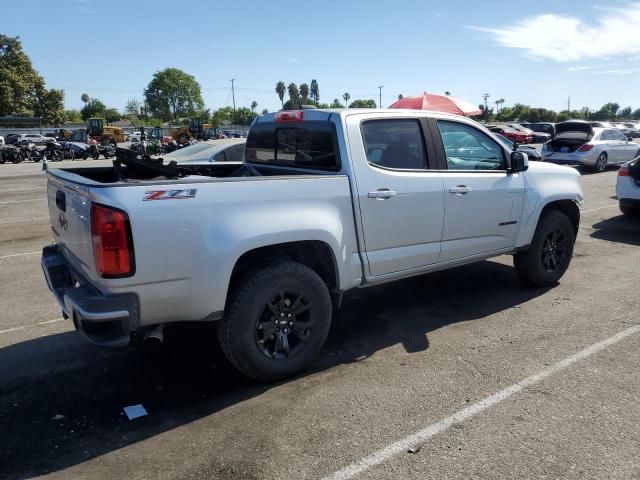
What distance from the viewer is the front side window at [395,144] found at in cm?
417

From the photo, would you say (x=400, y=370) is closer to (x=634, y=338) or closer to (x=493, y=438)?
(x=493, y=438)

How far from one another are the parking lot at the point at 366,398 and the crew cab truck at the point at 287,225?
0.48 metres

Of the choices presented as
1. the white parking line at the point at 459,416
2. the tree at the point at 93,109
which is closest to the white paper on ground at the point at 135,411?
the white parking line at the point at 459,416

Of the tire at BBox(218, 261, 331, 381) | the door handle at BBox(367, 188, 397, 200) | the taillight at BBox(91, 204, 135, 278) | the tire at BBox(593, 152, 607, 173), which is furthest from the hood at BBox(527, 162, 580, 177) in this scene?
the tire at BBox(593, 152, 607, 173)

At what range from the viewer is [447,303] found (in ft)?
17.5

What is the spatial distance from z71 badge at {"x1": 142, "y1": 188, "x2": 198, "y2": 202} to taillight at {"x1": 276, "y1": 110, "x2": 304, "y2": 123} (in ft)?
5.32

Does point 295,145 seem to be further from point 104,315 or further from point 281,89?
point 281,89

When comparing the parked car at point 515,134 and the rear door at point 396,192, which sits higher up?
the parked car at point 515,134

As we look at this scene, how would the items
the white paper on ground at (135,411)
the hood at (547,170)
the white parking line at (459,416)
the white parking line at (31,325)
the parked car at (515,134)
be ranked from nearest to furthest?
the white parking line at (459,416), the white paper on ground at (135,411), the white parking line at (31,325), the hood at (547,170), the parked car at (515,134)

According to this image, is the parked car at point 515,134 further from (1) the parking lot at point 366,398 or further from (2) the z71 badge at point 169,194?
(2) the z71 badge at point 169,194

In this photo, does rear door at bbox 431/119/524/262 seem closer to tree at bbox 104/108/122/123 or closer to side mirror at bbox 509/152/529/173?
side mirror at bbox 509/152/529/173

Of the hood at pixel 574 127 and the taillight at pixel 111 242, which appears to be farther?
the hood at pixel 574 127

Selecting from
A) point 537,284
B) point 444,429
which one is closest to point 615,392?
point 444,429

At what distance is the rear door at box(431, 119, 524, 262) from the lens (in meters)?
4.61
